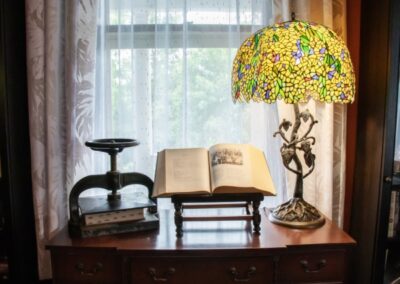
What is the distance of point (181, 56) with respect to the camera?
1.60m

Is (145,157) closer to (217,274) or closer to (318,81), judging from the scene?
(217,274)

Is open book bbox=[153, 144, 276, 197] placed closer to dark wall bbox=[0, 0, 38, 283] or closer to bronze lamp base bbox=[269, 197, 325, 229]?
bronze lamp base bbox=[269, 197, 325, 229]

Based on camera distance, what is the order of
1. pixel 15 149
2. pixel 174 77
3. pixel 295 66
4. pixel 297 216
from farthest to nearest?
pixel 174 77 → pixel 15 149 → pixel 297 216 → pixel 295 66

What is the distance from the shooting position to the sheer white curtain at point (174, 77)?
62.0 inches

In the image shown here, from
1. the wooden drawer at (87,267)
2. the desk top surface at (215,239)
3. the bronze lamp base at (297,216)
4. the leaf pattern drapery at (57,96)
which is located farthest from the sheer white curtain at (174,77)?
the wooden drawer at (87,267)

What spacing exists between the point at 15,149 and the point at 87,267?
593 millimetres

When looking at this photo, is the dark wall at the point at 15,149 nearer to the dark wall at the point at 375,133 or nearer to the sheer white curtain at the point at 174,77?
the sheer white curtain at the point at 174,77

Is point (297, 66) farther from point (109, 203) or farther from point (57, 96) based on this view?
point (57, 96)

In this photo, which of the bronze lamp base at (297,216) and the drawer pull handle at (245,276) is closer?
the drawer pull handle at (245,276)

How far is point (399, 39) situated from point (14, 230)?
1659 mm

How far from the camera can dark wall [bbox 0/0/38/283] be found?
4.35ft

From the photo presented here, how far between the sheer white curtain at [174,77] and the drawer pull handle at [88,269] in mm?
537

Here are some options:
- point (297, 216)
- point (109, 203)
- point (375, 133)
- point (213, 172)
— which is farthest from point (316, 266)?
point (109, 203)

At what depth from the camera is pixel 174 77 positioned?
1.60 metres
